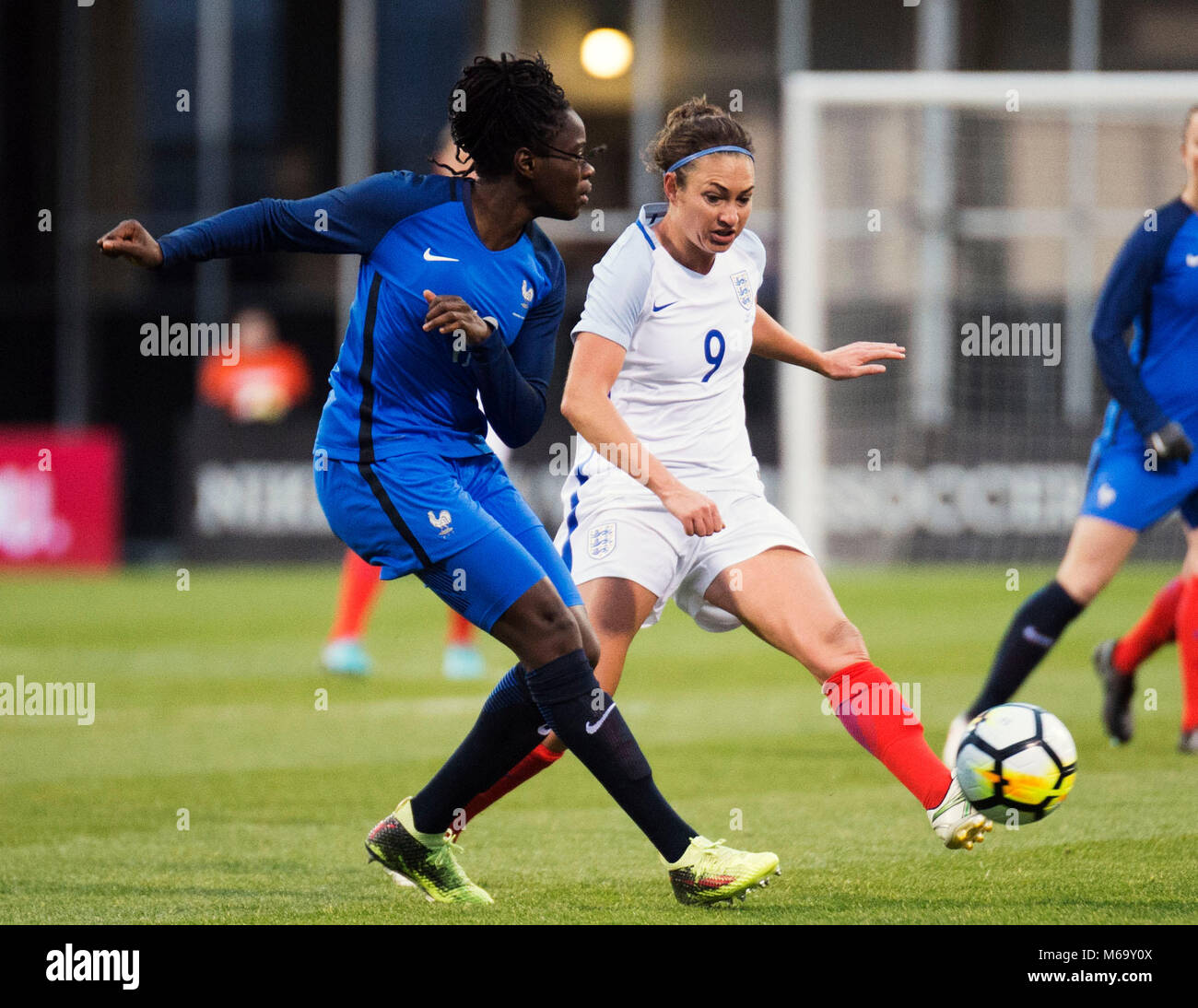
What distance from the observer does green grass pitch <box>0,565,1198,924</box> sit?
4.49 meters

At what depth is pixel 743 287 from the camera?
16.7ft

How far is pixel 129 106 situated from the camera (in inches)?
973

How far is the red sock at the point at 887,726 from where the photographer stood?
4.61 meters

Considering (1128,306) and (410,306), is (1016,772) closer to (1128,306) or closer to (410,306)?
(410,306)

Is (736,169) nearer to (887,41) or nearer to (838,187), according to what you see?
(838,187)

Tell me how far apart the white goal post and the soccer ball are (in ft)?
24.5

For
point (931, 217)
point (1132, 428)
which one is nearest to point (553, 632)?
point (1132, 428)

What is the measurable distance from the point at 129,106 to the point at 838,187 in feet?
43.1

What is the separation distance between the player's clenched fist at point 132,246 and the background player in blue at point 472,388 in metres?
0.14

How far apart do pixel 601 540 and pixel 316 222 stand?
4.00 feet

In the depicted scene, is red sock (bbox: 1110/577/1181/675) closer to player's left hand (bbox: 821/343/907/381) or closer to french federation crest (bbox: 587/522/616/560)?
player's left hand (bbox: 821/343/907/381)

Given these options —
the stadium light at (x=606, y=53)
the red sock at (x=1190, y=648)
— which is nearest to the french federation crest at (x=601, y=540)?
the red sock at (x=1190, y=648)
